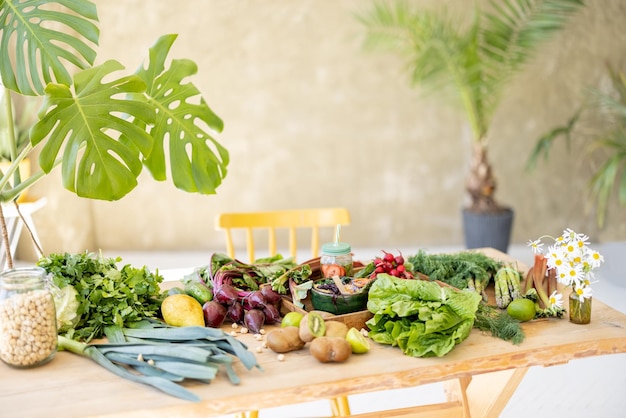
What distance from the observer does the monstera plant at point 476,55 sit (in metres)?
4.89

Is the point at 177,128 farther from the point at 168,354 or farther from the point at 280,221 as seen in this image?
the point at 168,354

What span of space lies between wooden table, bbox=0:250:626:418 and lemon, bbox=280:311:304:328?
0.32 feet

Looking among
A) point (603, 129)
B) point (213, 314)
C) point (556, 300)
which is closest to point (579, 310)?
point (556, 300)

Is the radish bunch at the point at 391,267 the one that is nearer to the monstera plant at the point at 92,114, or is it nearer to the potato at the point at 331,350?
the potato at the point at 331,350

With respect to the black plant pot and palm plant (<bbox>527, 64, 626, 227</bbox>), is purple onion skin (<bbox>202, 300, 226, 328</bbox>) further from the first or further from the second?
palm plant (<bbox>527, 64, 626, 227</bbox>)

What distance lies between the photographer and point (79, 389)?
1700 millimetres

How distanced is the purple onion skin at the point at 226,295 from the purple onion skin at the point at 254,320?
0.06 metres

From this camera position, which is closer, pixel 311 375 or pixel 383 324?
pixel 311 375

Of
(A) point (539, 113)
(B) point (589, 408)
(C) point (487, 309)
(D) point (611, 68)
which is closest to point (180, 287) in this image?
(C) point (487, 309)

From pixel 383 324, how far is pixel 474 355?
0.82ft

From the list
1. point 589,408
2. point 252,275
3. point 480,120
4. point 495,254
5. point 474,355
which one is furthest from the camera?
point 480,120

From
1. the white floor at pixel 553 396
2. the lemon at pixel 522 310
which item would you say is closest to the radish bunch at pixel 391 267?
the lemon at pixel 522 310

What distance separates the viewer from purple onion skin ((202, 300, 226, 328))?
6.70ft

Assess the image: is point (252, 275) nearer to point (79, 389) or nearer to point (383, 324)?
point (383, 324)
